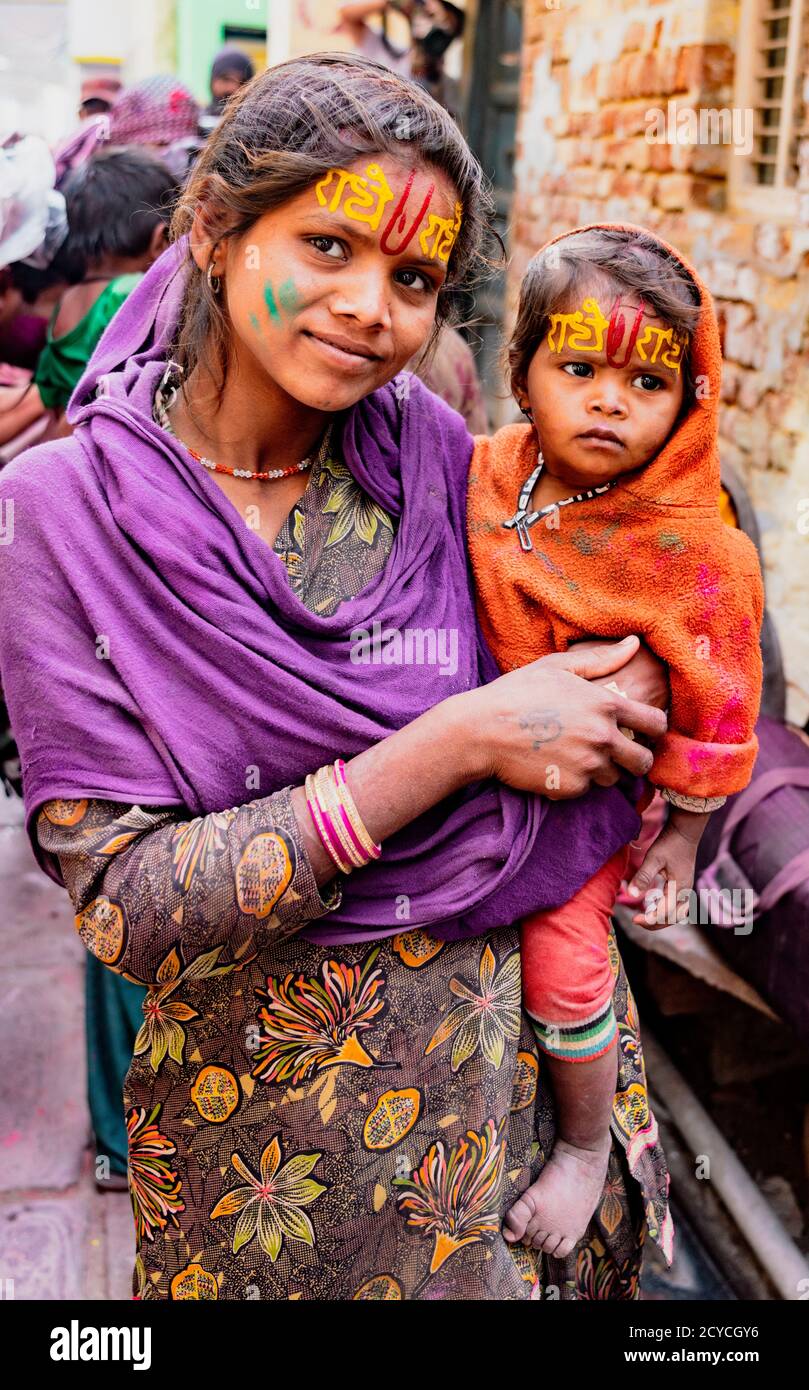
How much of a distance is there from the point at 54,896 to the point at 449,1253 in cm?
328

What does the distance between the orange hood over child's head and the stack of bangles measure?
0.58m

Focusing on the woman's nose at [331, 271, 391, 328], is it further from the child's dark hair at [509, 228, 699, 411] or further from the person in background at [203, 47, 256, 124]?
the person in background at [203, 47, 256, 124]

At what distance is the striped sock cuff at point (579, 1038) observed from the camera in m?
1.72

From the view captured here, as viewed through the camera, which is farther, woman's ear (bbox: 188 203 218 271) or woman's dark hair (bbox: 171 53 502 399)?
woman's ear (bbox: 188 203 218 271)

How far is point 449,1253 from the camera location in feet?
5.67

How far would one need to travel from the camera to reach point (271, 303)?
1.49 m

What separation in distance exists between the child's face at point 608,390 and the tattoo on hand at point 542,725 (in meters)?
0.37

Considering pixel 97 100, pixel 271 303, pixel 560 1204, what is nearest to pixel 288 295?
pixel 271 303

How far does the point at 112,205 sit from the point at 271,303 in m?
2.53

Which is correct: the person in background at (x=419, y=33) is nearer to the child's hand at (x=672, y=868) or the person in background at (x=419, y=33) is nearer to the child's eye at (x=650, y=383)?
the child's eye at (x=650, y=383)

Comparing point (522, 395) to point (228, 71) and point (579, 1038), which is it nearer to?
point (579, 1038)

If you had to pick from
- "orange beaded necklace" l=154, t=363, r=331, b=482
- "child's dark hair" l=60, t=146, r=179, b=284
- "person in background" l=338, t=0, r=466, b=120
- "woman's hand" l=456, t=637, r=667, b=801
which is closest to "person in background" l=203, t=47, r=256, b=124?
"person in background" l=338, t=0, r=466, b=120

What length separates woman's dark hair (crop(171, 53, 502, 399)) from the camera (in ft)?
4.82
